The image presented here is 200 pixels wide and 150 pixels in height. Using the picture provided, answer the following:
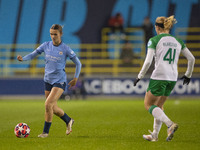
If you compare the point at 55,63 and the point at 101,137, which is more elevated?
the point at 55,63

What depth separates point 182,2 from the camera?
2594 centimetres

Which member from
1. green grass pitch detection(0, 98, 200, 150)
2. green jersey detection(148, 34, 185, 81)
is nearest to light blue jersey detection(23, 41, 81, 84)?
green grass pitch detection(0, 98, 200, 150)

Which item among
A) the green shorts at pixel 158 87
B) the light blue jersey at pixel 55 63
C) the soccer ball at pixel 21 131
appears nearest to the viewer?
the green shorts at pixel 158 87

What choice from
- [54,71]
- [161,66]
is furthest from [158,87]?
[54,71]

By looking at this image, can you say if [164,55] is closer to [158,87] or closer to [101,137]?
[158,87]

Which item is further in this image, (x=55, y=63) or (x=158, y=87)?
(x=55, y=63)

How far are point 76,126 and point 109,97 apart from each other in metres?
11.8

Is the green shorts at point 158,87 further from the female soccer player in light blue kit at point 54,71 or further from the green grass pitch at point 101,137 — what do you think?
the female soccer player in light blue kit at point 54,71

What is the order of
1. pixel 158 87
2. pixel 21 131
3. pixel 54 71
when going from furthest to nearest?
pixel 54 71, pixel 21 131, pixel 158 87

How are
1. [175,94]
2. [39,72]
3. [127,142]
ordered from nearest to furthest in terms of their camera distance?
[127,142], [175,94], [39,72]

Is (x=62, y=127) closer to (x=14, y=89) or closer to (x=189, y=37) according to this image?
(x=14, y=89)

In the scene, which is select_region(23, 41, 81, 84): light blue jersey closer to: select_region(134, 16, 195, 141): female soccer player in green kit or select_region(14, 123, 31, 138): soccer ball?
select_region(14, 123, 31, 138): soccer ball

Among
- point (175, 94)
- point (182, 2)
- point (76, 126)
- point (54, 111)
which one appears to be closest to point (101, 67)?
Result: point (175, 94)

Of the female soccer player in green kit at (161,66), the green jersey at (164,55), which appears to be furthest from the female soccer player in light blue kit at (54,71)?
the green jersey at (164,55)
